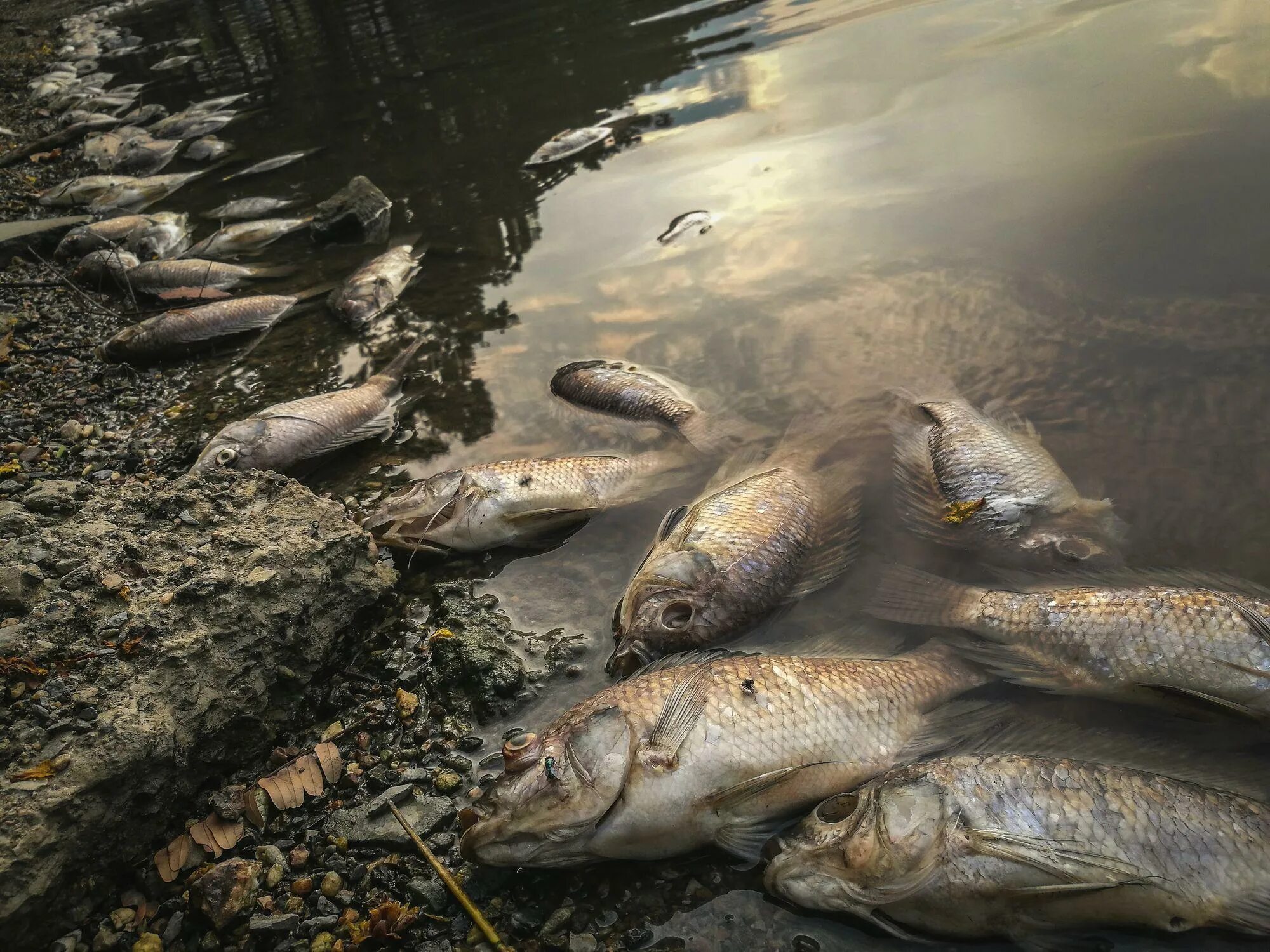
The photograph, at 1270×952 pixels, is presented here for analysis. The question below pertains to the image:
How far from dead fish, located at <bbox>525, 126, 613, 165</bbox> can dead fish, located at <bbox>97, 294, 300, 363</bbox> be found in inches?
163

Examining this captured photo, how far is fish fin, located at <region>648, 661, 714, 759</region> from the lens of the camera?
2922 mm

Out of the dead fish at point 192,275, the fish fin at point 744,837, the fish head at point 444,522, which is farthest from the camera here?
the dead fish at point 192,275

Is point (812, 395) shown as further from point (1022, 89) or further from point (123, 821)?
point (1022, 89)

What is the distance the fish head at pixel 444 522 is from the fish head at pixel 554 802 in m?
1.86

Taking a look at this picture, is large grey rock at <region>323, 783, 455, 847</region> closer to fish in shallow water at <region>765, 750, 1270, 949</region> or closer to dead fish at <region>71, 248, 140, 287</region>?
fish in shallow water at <region>765, 750, 1270, 949</region>

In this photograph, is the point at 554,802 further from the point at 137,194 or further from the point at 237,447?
the point at 137,194

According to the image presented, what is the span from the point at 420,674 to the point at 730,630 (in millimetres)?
1561

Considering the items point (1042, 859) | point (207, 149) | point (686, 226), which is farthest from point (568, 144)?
point (1042, 859)

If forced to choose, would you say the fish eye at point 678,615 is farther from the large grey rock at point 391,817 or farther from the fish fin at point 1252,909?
the fish fin at point 1252,909

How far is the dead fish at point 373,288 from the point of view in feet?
24.8

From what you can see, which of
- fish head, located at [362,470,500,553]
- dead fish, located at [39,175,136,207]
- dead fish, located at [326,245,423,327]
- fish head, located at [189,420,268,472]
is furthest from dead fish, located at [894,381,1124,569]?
dead fish, located at [39,175,136,207]

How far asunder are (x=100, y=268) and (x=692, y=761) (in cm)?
988

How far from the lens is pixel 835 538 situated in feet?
13.7

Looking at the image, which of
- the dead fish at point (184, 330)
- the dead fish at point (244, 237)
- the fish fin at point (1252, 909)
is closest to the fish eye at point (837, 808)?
the fish fin at point (1252, 909)
